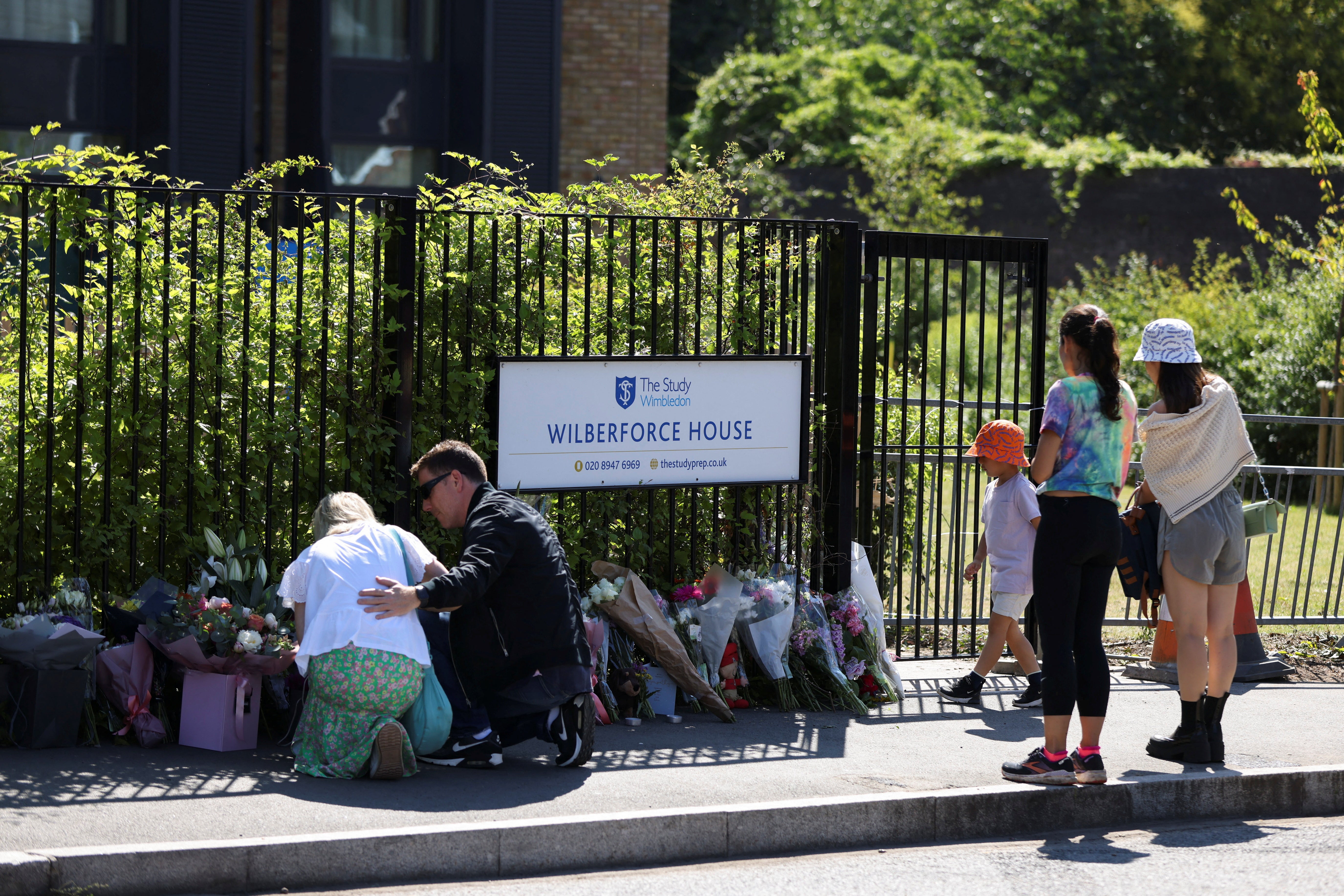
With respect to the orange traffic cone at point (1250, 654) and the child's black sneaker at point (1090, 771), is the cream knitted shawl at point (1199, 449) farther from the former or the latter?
the orange traffic cone at point (1250, 654)

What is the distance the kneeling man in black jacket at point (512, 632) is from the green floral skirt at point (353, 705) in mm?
281

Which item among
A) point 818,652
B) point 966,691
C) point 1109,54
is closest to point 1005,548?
point 966,691

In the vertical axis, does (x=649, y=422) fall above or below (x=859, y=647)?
above

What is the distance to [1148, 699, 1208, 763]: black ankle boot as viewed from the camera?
601 centimetres

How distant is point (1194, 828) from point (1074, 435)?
159 centimetres

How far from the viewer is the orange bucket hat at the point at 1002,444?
22.6ft

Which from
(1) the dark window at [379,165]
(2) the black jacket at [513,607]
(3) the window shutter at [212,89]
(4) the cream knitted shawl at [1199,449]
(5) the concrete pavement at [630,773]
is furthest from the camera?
(1) the dark window at [379,165]

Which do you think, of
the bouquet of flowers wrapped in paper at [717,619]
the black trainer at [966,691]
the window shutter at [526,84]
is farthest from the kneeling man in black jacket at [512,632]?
the window shutter at [526,84]

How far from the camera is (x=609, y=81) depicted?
17828mm

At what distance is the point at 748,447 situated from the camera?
724cm

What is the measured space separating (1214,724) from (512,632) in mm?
2934

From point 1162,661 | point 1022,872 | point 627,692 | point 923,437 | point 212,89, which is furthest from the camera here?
point 212,89

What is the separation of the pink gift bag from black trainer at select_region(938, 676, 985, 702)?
3343 mm

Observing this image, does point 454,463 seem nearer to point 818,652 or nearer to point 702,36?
point 818,652
